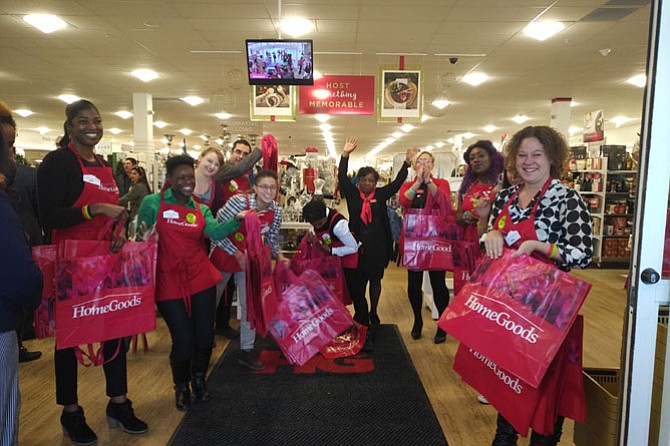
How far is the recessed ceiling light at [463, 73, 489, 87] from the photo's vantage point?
27.9 feet

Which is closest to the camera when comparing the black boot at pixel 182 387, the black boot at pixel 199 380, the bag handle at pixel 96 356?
the bag handle at pixel 96 356

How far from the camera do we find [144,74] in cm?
→ 863

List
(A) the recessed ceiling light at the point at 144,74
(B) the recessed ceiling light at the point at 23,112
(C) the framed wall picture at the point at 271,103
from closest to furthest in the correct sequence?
(C) the framed wall picture at the point at 271,103
(A) the recessed ceiling light at the point at 144,74
(B) the recessed ceiling light at the point at 23,112

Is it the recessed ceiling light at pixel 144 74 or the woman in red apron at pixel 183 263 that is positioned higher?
the recessed ceiling light at pixel 144 74

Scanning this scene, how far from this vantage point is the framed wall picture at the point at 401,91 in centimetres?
663

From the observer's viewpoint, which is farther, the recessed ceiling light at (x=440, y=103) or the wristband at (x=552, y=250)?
the recessed ceiling light at (x=440, y=103)

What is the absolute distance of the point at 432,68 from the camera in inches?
312

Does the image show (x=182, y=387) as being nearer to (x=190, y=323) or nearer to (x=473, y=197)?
(x=190, y=323)

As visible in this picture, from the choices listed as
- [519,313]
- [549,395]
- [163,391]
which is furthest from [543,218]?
[163,391]

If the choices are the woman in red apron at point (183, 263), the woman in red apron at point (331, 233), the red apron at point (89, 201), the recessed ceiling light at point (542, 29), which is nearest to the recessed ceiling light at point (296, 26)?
the recessed ceiling light at point (542, 29)

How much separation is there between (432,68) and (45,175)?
6.93 metres

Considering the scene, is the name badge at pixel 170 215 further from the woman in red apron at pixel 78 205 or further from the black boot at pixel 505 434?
the black boot at pixel 505 434

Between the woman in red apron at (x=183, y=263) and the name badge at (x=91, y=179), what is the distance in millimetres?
302

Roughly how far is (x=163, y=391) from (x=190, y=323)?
2.59 feet
